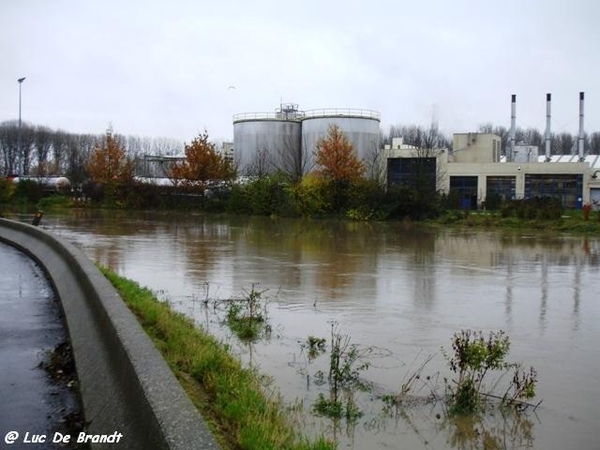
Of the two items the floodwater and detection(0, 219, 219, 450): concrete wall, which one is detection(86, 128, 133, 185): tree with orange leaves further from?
detection(0, 219, 219, 450): concrete wall

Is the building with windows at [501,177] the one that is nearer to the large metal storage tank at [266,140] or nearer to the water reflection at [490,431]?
the large metal storage tank at [266,140]

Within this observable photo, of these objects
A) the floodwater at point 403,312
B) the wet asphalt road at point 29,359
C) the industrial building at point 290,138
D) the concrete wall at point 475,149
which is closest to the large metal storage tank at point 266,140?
the industrial building at point 290,138

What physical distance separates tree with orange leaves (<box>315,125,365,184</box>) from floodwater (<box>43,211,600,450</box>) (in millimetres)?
24166

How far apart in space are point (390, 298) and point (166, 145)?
12714cm

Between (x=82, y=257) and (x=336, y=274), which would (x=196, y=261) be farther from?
(x=82, y=257)

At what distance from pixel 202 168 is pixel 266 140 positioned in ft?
32.5

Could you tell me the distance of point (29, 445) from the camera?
15.7 feet

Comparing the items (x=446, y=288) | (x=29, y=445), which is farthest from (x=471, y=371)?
(x=446, y=288)

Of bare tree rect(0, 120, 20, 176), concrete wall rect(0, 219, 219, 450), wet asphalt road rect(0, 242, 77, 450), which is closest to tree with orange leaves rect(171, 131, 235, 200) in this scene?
wet asphalt road rect(0, 242, 77, 450)

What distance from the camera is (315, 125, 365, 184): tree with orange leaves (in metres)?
50.3

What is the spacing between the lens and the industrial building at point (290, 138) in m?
60.6

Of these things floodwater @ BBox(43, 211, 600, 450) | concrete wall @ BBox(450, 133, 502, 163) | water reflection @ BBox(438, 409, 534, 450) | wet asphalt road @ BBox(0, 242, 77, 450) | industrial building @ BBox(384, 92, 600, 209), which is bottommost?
water reflection @ BBox(438, 409, 534, 450)

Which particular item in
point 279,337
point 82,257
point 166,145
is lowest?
point 279,337

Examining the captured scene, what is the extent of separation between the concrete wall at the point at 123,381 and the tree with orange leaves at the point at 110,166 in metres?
52.8
